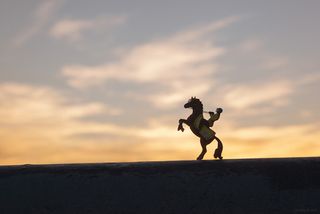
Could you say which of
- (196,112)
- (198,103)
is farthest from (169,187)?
(198,103)

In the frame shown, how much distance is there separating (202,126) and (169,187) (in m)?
2.55

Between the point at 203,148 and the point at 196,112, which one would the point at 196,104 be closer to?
the point at 196,112

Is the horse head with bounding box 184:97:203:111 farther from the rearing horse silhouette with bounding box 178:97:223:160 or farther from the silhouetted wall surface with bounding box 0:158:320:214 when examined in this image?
the silhouetted wall surface with bounding box 0:158:320:214

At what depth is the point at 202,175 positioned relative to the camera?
46.0 feet

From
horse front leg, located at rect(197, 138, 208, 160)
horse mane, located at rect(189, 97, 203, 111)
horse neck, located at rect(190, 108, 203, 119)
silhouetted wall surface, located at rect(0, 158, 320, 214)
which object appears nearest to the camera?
silhouetted wall surface, located at rect(0, 158, 320, 214)

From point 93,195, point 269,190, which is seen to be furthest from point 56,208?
point 269,190

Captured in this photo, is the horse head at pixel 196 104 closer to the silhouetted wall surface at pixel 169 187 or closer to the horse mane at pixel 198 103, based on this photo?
the horse mane at pixel 198 103

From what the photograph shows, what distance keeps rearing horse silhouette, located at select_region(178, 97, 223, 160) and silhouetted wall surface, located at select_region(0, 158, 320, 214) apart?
95 centimetres

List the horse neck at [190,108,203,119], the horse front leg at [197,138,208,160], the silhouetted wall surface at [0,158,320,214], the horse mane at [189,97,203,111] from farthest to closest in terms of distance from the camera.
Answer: the horse mane at [189,97,203,111] < the horse neck at [190,108,203,119] < the horse front leg at [197,138,208,160] < the silhouetted wall surface at [0,158,320,214]

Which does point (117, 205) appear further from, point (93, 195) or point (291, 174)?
point (291, 174)

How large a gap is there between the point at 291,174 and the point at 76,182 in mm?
4893

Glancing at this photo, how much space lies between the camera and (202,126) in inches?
620

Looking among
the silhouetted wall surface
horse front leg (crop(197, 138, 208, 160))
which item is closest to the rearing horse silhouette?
horse front leg (crop(197, 138, 208, 160))

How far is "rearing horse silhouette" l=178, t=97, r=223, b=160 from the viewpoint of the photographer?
15555 millimetres
